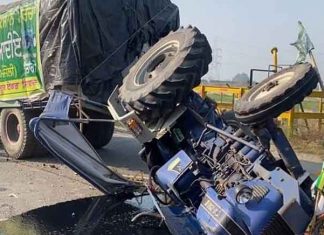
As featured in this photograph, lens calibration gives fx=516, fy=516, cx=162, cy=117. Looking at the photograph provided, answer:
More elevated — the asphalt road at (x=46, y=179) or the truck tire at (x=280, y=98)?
the truck tire at (x=280, y=98)

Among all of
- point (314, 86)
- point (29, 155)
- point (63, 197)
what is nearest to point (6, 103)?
point (29, 155)

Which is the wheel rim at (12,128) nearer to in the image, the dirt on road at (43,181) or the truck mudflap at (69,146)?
the dirt on road at (43,181)

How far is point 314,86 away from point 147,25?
16.5 ft

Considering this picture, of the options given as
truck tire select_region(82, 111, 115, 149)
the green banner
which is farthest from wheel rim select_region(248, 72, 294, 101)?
truck tire select_region(82, 111, 115, 149)

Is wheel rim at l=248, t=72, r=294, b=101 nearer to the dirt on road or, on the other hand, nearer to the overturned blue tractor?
the overturned blue tractor

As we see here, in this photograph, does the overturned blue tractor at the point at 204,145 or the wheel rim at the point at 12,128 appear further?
the wheel rim at the point at 12,128

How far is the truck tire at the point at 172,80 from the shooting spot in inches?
180

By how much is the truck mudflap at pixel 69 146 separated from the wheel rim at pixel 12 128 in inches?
164

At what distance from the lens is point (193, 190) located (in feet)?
14.9

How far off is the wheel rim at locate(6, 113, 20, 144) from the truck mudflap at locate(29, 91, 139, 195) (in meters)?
4.16

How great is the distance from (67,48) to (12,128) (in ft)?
9.05

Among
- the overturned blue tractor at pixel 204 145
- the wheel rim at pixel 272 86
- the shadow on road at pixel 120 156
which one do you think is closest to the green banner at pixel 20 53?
the shadow on road at pixel 120 156

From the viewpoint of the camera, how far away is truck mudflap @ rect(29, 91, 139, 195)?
18.2ft

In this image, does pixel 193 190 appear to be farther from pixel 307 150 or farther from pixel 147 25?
pixel 307 150
